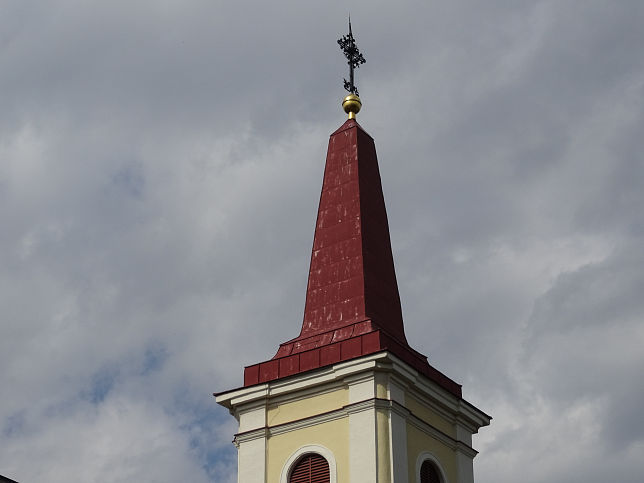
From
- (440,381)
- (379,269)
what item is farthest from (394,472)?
(379,269)

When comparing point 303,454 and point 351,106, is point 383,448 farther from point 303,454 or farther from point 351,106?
point 351,106

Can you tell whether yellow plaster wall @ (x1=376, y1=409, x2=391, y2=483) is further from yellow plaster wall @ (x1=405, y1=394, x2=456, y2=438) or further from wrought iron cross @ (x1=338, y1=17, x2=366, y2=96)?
wrought iron cross @ (x1=338, y1=17, x2=366, y2=96)

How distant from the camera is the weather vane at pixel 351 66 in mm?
37156

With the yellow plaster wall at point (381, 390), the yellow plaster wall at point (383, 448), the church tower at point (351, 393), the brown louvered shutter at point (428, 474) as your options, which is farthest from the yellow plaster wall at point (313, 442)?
the brown louvered shutter at point (428, 474)

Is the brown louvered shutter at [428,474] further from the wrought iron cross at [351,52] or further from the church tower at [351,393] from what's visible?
the wrought iron cross at [351,52]

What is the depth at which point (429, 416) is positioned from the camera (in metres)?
32.1

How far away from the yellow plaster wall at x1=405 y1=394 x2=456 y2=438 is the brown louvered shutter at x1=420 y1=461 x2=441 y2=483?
0.99m

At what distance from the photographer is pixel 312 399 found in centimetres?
3153

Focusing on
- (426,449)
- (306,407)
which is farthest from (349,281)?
(426,449)

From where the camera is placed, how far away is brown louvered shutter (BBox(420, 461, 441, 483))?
102 feet

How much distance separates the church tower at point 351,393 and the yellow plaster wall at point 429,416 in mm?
40

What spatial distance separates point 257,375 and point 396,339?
3.31 metres

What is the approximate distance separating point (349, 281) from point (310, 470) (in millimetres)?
4898

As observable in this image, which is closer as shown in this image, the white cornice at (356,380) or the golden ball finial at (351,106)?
the white cornice at (356,380)
